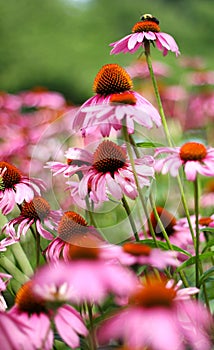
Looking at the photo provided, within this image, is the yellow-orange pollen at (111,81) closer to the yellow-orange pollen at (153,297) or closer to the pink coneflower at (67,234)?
the pink coneflower at (67,234)

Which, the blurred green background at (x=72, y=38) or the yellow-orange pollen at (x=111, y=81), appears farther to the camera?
the blurred green background at (x=72, y=38)

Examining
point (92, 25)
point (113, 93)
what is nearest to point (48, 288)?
point (113, 93)

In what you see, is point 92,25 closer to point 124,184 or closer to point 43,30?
point 43,30

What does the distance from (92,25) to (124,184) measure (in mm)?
6264

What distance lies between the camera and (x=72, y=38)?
630 cm

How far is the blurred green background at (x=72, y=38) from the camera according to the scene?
569cm

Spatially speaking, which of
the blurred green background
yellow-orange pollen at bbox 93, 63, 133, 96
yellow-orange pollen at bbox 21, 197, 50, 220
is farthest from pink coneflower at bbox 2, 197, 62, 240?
the blurred green background

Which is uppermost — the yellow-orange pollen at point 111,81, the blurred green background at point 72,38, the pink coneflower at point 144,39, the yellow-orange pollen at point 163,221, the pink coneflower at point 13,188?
the blurred green background at point 72,38

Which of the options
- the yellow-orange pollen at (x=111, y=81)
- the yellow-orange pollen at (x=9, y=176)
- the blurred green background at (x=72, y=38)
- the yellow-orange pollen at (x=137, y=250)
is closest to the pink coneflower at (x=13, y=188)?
the yellow-orange pollen at (x=9, y=176)

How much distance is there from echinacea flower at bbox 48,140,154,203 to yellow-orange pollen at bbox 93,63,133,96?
0.24 feet

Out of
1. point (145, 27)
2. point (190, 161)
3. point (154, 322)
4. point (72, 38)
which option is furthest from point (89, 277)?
point (72, 38)

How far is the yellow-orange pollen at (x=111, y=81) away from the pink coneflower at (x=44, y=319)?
29 centimetres

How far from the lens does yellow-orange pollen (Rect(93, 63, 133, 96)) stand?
69 cm

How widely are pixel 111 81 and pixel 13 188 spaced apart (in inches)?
6.5
